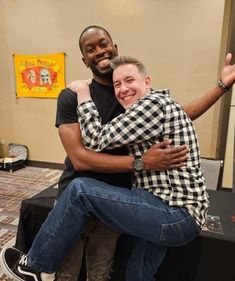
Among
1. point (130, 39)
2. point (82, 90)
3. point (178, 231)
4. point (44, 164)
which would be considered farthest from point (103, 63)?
point (44, 164)

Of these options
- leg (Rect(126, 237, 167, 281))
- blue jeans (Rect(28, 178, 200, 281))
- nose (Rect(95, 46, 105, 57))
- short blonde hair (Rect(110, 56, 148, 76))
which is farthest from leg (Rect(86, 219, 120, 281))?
nose (Rect(95, 46, 105, 57))

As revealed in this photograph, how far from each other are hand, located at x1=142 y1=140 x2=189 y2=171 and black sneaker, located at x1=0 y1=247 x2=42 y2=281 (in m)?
0.72

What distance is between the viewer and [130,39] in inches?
140

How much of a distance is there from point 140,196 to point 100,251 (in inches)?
18.5

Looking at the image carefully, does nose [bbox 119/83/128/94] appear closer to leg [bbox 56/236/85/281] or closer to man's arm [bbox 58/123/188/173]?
man's arm [bbox 58/123/188/173]

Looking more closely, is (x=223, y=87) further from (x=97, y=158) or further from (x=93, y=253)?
(x=93, y=253)

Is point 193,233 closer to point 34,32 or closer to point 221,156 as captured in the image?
point 221,156

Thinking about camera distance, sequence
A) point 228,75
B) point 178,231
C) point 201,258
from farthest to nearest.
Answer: point 228,75
point 201,258
point 178,231

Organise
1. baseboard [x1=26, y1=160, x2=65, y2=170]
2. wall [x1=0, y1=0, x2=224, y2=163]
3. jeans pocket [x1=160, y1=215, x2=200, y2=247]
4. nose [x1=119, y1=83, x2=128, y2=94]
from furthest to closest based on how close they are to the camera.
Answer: baseboard [x1=26, y1=160, x2=65, y2=170] → wall [x1=0, y1=0, x2=224, y2=163] → nose [x1=119, y1=83, x2=128, y2=94] → jeans pocket [x1=160, y1=215, x2=200, y2=247]

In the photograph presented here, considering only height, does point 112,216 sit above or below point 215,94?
below

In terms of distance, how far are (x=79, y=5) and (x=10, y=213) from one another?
298 cm

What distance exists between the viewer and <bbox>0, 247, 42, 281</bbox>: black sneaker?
1.15 meters

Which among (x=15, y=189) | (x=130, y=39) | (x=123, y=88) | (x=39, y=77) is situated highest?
(x=130, y=39)

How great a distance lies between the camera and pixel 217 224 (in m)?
1.36
